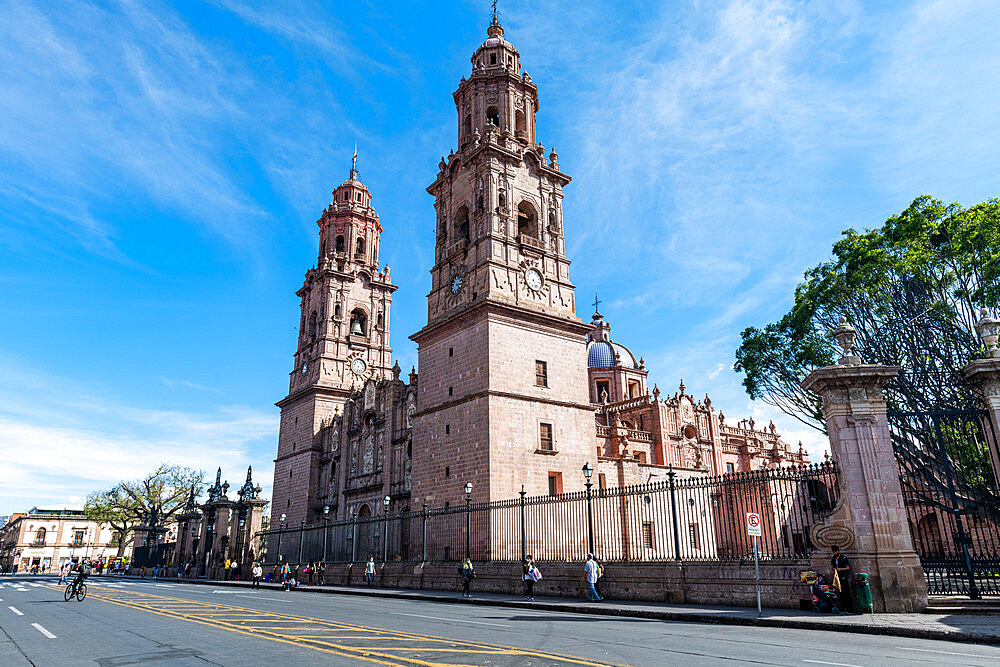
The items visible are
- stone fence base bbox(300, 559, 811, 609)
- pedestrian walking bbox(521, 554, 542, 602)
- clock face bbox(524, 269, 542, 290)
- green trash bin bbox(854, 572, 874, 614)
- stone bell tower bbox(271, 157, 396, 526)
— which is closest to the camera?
green trash bin bbox(854, 572, 874, 614)

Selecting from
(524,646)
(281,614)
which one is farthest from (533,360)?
(524,646)

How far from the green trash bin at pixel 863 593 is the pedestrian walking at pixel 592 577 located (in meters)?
7.43

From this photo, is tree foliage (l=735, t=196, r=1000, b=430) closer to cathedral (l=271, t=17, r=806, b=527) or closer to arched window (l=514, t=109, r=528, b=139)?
cathedral (l=271, t=17, r=806, b=527)

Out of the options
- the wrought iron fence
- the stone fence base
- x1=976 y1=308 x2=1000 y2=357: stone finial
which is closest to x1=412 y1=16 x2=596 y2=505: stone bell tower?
the wrought iron fence

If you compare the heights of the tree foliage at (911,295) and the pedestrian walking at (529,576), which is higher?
the tree foliage at (911,295)

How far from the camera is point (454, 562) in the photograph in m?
25.4

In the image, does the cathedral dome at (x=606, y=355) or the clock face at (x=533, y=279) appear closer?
the clock face at (x=533, y=279)

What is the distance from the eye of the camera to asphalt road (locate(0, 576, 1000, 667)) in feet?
27.5

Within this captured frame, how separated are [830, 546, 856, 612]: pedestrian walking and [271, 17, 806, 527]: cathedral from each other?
16.6 meters

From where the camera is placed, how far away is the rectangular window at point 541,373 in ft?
106

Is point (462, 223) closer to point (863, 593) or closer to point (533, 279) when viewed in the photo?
point (533, 279)

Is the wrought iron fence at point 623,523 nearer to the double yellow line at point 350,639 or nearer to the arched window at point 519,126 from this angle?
the double yellow line at point 350,639

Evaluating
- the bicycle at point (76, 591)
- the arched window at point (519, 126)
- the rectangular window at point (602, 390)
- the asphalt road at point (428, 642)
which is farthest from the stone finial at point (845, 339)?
the rectangular window at point (602, 390)

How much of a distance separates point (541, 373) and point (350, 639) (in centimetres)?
2280
